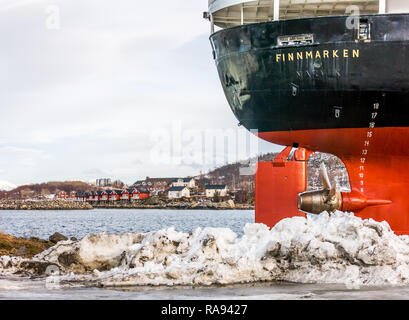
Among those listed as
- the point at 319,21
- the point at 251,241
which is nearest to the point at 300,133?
the point at 319,21

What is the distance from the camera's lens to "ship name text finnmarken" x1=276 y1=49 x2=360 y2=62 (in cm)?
1448

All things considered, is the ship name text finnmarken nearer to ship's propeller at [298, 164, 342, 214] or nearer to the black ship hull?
the black ship hull

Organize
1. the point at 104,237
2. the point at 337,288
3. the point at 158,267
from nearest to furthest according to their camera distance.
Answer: the point at 337,288
the point at 158,267
the point at 104,237

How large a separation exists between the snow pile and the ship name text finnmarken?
3232 millimetres

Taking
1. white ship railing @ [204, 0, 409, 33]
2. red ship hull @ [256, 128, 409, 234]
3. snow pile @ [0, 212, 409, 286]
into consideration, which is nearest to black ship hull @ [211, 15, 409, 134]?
red ship hull @ [256, 128, 409, 234]

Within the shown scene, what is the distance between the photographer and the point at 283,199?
17281 mm

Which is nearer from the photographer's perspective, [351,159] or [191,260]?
[191,260]

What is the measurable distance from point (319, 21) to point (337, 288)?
5.72 metres

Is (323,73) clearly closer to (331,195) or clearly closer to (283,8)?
(283,8)

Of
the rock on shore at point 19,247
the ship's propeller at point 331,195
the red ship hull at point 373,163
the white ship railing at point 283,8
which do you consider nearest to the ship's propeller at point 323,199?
the ship's propeller at point 331,195

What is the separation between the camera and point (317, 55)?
1466 cm

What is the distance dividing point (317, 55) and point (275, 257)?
14.5 feet
